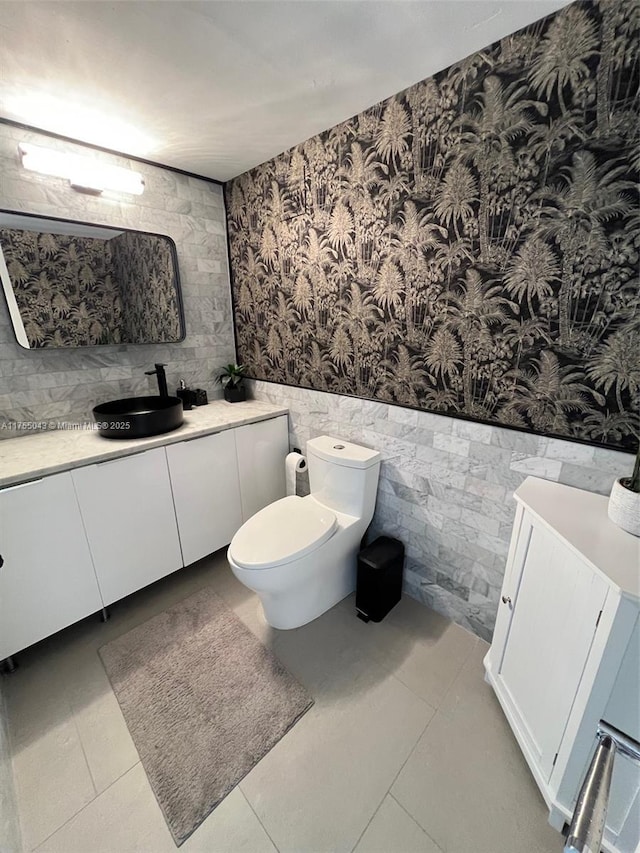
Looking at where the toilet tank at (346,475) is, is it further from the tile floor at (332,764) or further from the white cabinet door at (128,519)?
the white cabinet door at (128,519)

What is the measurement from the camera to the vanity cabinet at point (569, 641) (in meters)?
0.80

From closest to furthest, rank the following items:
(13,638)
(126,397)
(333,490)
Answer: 1. (13,638)
2. (333,490)
3. (126,397)

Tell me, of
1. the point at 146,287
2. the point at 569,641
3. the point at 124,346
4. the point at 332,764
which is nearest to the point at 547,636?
the point at 569,641

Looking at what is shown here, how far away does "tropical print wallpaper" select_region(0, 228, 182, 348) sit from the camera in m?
1.61

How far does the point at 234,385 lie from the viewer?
93.0 inches

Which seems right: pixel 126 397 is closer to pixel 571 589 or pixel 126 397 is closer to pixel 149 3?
pixel 149 3

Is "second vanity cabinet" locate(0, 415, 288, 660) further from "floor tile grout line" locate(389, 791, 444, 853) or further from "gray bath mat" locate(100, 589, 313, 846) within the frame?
"floor tile grout line" locate(389, 791, 444, 853)

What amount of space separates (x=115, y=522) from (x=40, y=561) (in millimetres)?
291

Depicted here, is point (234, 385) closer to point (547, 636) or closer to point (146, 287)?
point (146, 287)

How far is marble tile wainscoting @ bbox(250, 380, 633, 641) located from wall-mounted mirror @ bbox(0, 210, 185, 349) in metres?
1.16

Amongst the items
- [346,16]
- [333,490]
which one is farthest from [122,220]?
[333,490]

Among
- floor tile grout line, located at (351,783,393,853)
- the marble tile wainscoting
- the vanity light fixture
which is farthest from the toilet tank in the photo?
the vanity light fixture

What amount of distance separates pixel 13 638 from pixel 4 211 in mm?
1835

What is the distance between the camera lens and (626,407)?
1062mm
